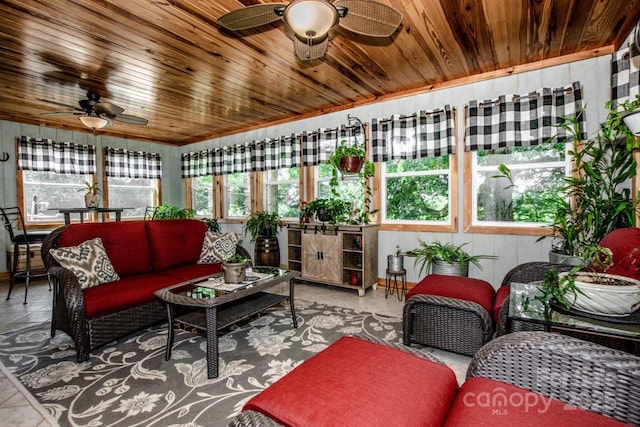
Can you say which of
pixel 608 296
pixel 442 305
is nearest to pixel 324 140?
pixel 442 305

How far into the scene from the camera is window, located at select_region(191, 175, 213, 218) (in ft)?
21.1

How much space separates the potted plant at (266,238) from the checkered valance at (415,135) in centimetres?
185

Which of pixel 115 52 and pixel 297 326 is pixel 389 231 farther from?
pixel 115 52

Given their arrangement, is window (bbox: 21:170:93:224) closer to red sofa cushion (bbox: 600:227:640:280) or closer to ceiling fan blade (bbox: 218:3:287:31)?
ceiling fan blade (bbox: 218:3:287:31)

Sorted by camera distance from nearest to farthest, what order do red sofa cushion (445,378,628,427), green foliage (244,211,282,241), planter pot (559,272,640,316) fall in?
1. red sofa cushion (445,378,628,427)
2. planter pot (559,272,640,316)
3. green foliage (244,211,282,241)

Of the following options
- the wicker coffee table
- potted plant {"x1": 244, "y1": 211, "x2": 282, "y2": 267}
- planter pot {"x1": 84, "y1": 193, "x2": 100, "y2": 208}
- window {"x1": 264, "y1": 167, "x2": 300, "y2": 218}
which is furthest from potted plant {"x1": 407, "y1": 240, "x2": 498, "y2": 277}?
planter pot {"x1": 84, "y1": 193, "x2": 100, "y2": 208}

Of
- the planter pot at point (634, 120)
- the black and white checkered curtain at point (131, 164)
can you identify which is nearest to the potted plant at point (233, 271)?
the planter pot at point (634, 120)

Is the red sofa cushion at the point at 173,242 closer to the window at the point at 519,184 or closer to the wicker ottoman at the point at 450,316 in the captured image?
the wicker ottoman at the point at 450,316

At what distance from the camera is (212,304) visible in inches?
77.6

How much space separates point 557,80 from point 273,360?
373cm

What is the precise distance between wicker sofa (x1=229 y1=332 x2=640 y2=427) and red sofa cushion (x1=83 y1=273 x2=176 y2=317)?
1887 millimetres

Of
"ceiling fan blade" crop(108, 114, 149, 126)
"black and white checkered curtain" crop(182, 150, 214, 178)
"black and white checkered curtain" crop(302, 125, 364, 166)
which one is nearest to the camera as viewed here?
"ceiling fan blade" crop(108, 114, 149, 126)

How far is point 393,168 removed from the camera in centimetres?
412

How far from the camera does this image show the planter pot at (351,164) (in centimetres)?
385
